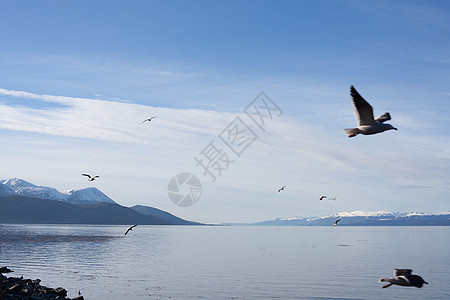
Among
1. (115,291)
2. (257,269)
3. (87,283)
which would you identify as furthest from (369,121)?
(257,269)

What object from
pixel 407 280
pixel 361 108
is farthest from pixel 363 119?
pixel 407 280

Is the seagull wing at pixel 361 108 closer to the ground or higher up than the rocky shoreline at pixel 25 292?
higher up

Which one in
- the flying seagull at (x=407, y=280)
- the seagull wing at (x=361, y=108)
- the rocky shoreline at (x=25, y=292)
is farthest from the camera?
the rocky shoreline at (x=25, y=292)

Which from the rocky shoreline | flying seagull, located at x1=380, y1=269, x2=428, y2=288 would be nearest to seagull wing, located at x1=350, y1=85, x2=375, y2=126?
flying seagull, located at x1=380, y1=269, x2=428, y2=288

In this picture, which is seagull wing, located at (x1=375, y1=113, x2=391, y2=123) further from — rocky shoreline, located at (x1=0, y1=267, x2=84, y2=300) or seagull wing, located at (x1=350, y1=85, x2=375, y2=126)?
rocky shoreline, located at (x1=0, y1=267, x2=84, y2=300)

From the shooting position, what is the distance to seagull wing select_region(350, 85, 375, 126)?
17.6 m

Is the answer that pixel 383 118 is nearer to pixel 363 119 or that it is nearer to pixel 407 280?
pixel 363 119

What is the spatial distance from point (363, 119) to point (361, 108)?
524 mm

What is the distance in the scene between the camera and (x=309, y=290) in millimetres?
49406

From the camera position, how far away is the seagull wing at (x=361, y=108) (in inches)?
695

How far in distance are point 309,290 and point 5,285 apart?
30.8 metres

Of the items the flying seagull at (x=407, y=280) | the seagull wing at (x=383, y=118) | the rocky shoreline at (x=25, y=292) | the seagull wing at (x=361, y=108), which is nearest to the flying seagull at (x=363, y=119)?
the seagull wing at (x=361, y=108)

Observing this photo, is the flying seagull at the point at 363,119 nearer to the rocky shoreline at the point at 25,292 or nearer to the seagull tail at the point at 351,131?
the seagull tail at the point at 351,131

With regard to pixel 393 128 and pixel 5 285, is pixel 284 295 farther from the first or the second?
pixel 393 128
